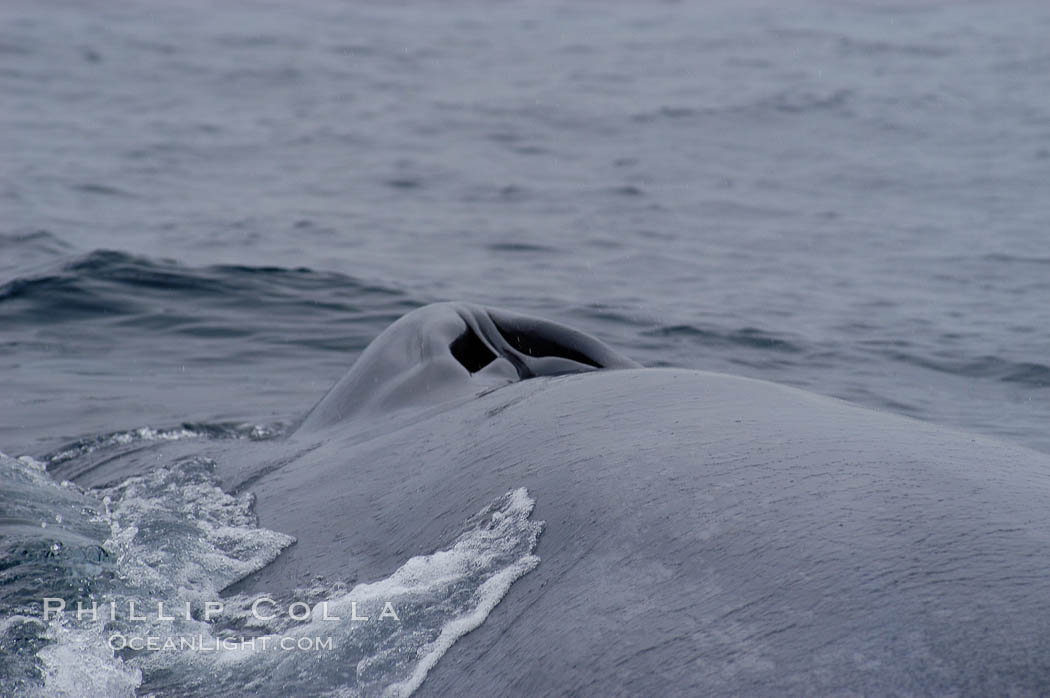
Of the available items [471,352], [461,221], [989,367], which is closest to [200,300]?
[461,221]

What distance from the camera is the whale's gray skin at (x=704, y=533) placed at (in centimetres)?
310

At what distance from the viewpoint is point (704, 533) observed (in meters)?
3.70

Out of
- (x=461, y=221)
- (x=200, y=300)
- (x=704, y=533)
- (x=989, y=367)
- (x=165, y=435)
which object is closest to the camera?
(x=704, y=533)

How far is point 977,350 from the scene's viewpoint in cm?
1255

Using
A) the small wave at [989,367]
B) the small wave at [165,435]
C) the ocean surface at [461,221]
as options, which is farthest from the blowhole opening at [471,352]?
the small wave at [989,367]

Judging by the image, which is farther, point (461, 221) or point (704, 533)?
point (461, 221)

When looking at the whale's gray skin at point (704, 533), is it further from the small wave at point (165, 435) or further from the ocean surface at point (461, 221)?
the small wave at point (165, 435)

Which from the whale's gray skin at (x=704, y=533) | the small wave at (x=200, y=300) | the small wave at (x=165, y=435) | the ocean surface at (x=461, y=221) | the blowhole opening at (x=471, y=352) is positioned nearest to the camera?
the whale's gray skin at (x=704, y=533)

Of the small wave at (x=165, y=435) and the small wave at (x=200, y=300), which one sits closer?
the small wave at (x=165, y=435)

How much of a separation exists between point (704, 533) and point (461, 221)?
1466cm

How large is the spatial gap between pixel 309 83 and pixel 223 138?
6540mm

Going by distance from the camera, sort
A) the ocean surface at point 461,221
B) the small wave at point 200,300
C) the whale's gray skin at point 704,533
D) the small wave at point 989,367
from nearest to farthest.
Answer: the whale's gray skin at point 704,533 < the ocean surface at point 461,221 < the small wave at point 989,367 < the small wave at point 200,300

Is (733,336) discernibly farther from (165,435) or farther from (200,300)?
(165,435)

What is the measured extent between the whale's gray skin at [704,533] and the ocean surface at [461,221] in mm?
270
